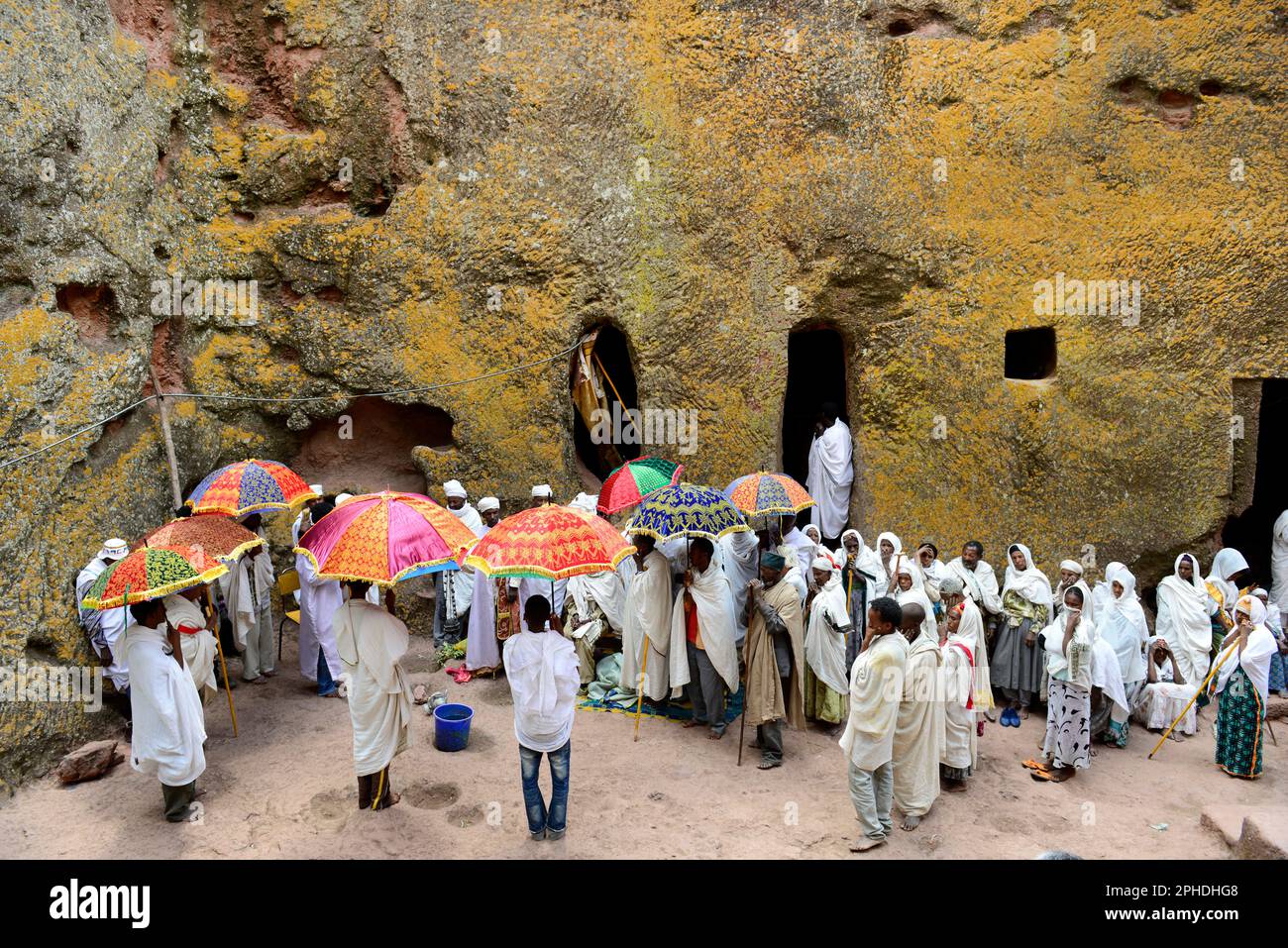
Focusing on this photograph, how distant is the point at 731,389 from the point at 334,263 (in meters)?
4.84

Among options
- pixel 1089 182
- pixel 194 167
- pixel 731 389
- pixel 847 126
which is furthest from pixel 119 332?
pixel 1089 182

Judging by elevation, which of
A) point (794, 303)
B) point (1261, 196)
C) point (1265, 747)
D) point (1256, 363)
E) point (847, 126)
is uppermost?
point (847, 126)

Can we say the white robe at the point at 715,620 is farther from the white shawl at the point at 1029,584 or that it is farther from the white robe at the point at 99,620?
the white robe at the point at 99,620

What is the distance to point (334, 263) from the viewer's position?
33.3ft

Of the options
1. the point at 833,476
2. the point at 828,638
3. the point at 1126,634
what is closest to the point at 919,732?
the point at 828,638

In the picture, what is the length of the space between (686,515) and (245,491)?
Result: 383 centimetres

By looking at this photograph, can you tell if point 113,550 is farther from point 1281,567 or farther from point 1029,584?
point 1281,567

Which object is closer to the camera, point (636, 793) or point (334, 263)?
point (636, 793)

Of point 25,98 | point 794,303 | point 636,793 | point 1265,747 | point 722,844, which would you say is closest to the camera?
point 722,844

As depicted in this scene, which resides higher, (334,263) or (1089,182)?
(1089,182)

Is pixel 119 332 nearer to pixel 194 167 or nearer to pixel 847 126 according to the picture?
pixel 194 167

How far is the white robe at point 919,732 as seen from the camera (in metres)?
6.02

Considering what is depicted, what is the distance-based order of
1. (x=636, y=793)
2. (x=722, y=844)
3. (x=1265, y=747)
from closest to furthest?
1. (x=722, y=844)
2. (x=636, y=793)
3. (x=1265, y=747)

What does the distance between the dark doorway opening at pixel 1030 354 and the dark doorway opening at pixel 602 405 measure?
4.59 metres
